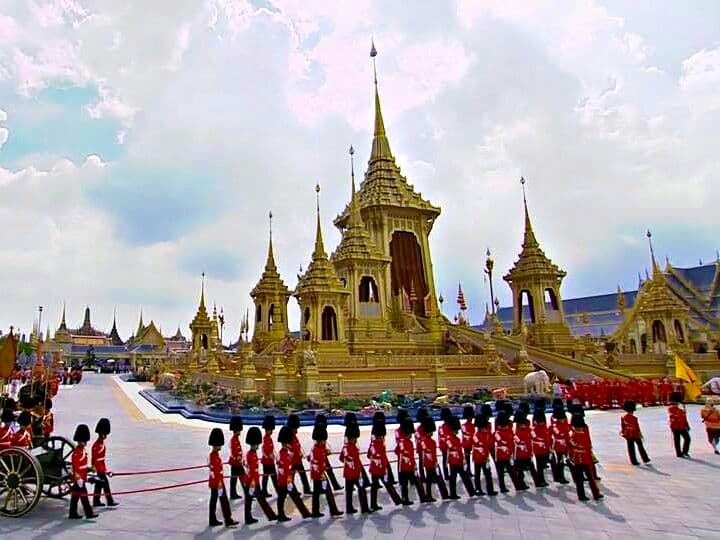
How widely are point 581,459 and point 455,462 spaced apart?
2046 mm

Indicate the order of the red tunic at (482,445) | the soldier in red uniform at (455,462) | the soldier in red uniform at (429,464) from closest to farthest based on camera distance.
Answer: the soldier in red uniform at (429,464)
the soldier in red uniform at (455,462)
the red tunic at (482,445)

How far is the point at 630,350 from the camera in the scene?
151 feet

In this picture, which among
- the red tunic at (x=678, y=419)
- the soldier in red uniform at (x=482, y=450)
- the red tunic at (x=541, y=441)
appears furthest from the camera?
the red tunic at (x=678, y=419)

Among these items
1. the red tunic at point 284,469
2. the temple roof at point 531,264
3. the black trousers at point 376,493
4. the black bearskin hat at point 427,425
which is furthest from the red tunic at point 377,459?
the temple roof at point 531,264

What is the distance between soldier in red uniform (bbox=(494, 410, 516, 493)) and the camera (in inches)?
355

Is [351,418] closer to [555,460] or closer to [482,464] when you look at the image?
[482,464]

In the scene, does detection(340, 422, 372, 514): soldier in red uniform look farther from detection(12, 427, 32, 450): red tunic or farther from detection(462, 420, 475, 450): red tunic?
detection(12, 427, 32, 450): red tunic

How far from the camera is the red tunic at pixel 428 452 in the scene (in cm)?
841

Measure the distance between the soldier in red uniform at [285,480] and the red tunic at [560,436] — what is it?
15.5ft

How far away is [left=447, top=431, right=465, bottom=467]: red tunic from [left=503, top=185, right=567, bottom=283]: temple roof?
3131 cm

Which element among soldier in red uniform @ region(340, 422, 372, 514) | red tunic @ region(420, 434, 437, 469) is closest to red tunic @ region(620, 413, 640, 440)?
red tunic @ region(420, 434, 437, 469)

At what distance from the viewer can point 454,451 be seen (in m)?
8.71

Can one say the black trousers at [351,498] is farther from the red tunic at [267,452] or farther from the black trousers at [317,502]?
the red tunic at [267,452]

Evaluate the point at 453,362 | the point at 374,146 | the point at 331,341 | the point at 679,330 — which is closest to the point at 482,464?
the point at 453,362
